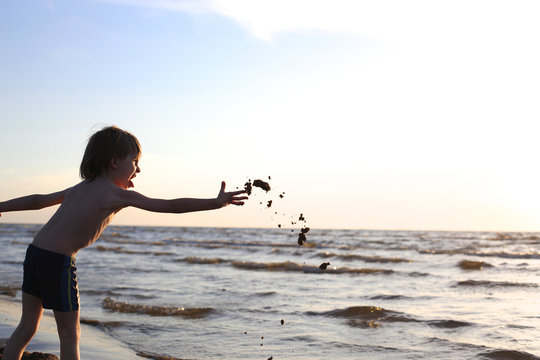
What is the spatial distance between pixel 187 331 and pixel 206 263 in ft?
38.5

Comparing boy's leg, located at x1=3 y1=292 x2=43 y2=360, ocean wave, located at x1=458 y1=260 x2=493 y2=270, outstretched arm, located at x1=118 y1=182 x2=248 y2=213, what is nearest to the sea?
boy's leg, located at x1=3 y1=292 x2=43 y2=360

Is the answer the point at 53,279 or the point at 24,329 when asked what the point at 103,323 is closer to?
the point at 24,329

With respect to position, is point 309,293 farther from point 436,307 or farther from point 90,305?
point 90,305

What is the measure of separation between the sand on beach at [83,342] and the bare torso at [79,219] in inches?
86.4

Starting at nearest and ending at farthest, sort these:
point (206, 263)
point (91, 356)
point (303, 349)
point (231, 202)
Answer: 1. point (231, 202)
2. point (91, 356)
3. point (303, 349)
4. point (206, 263)

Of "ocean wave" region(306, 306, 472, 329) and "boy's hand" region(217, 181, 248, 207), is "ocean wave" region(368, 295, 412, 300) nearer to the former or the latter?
"ocean wave" region(306, 306, 472, 329)

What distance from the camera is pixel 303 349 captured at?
234 inches

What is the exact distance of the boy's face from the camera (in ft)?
11.1

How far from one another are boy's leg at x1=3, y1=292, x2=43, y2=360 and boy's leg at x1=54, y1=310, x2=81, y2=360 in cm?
22

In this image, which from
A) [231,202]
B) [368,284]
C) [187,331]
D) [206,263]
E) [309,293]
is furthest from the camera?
[206,263]

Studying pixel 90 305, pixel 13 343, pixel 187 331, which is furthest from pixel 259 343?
pixel 90 305

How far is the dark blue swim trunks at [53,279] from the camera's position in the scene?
10.6ft

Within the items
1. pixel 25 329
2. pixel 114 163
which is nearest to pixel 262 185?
pixel 114 163

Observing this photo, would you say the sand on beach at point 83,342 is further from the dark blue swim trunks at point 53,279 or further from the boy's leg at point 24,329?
the dark blue swim trunks at point 53,279
